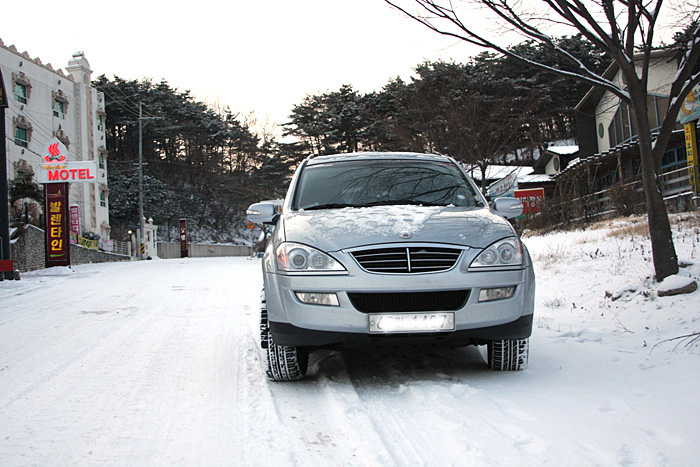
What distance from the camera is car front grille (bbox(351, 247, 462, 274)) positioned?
3.64m

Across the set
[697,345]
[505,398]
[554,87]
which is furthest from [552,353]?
[554,87]

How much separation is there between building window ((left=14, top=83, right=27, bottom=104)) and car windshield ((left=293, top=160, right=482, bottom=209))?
37545mm

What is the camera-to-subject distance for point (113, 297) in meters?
10.7

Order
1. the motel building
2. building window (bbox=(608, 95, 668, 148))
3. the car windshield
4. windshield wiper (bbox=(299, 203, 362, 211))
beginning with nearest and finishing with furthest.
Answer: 1. windshield wiper (bbox=(299, 203, 362, 211))
2. the car windshield
3. building window (bbox=(608, 95, 668, 148))
4. the motel building

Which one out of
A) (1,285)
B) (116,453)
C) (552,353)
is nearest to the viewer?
(116,453)

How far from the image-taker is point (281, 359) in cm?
394

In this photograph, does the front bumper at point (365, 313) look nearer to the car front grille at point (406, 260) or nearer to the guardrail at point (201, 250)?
the car front grille at point (406, 260)

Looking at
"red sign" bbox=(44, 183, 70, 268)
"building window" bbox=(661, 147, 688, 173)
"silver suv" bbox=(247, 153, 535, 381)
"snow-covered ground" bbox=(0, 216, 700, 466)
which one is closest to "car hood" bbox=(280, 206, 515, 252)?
"silver suv" bbox=(247, 153, 535, 381)

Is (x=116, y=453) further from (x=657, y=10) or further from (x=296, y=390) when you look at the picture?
(x=657, y=10)

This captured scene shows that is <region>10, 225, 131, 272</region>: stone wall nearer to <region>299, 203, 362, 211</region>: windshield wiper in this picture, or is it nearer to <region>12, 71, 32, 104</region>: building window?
<region>12, 71, 32, 104</region>: building window

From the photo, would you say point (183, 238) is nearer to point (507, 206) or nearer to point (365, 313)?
point (507, 206)

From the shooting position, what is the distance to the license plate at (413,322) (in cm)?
361

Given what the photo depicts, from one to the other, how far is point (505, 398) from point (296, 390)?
1.39 metres

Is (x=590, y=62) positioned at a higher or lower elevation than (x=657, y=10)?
higher
